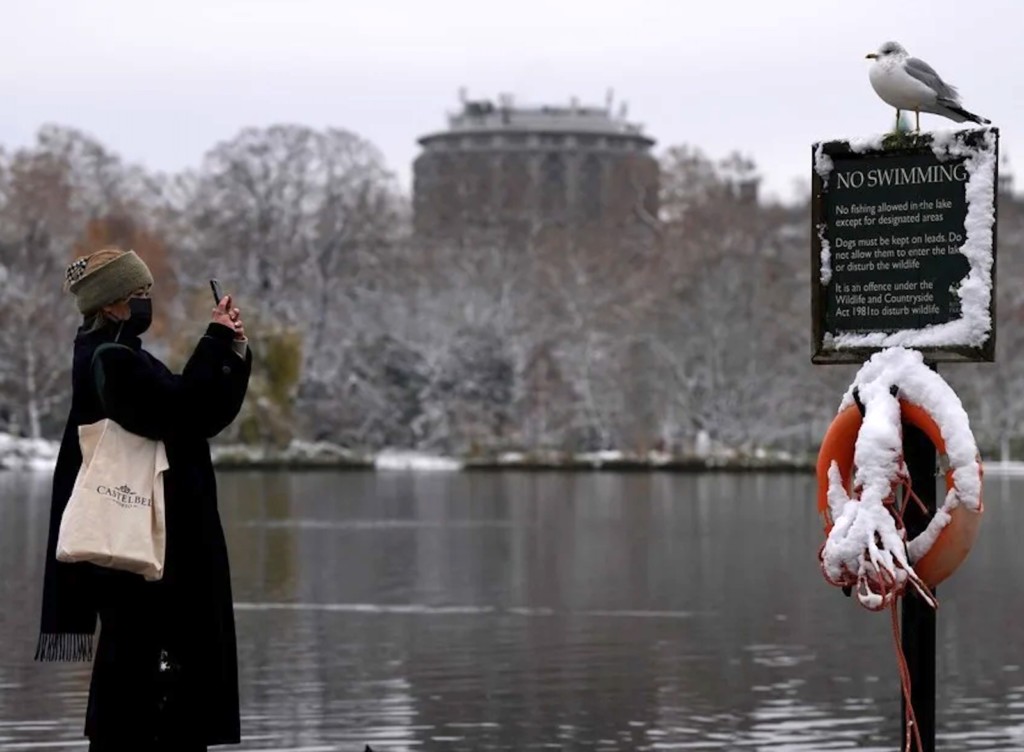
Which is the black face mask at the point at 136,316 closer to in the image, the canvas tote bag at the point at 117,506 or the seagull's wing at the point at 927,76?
the canvas tote bag at the point at 117,506

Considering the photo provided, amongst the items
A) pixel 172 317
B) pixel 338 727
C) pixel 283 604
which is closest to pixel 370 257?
pixel 172 317

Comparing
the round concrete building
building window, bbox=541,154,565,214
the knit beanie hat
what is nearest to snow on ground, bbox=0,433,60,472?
the round concrete building

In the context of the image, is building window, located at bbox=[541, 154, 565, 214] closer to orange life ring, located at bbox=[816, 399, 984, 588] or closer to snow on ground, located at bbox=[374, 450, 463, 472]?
snow on ground, located at bbox=[374, 450, 463, 472]

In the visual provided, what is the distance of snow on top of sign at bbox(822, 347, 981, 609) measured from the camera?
26.8 ft

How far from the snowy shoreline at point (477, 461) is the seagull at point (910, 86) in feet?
203

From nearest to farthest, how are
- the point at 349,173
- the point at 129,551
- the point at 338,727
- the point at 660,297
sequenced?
the point at 129,551 < the point at 338,727 < the point at 660,297 < the point at 349,173

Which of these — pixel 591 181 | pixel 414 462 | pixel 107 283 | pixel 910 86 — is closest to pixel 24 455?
pixel 414 462

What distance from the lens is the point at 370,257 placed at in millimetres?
93500

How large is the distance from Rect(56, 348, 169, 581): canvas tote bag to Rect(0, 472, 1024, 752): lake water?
185 inches

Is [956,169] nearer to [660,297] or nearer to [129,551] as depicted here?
[129,551]

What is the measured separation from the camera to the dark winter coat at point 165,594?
7.26 metres

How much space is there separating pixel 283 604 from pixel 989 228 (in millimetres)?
13139

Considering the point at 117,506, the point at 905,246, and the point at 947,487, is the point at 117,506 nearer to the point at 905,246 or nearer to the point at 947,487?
the point at 947,487

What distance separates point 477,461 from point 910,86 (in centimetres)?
6856
